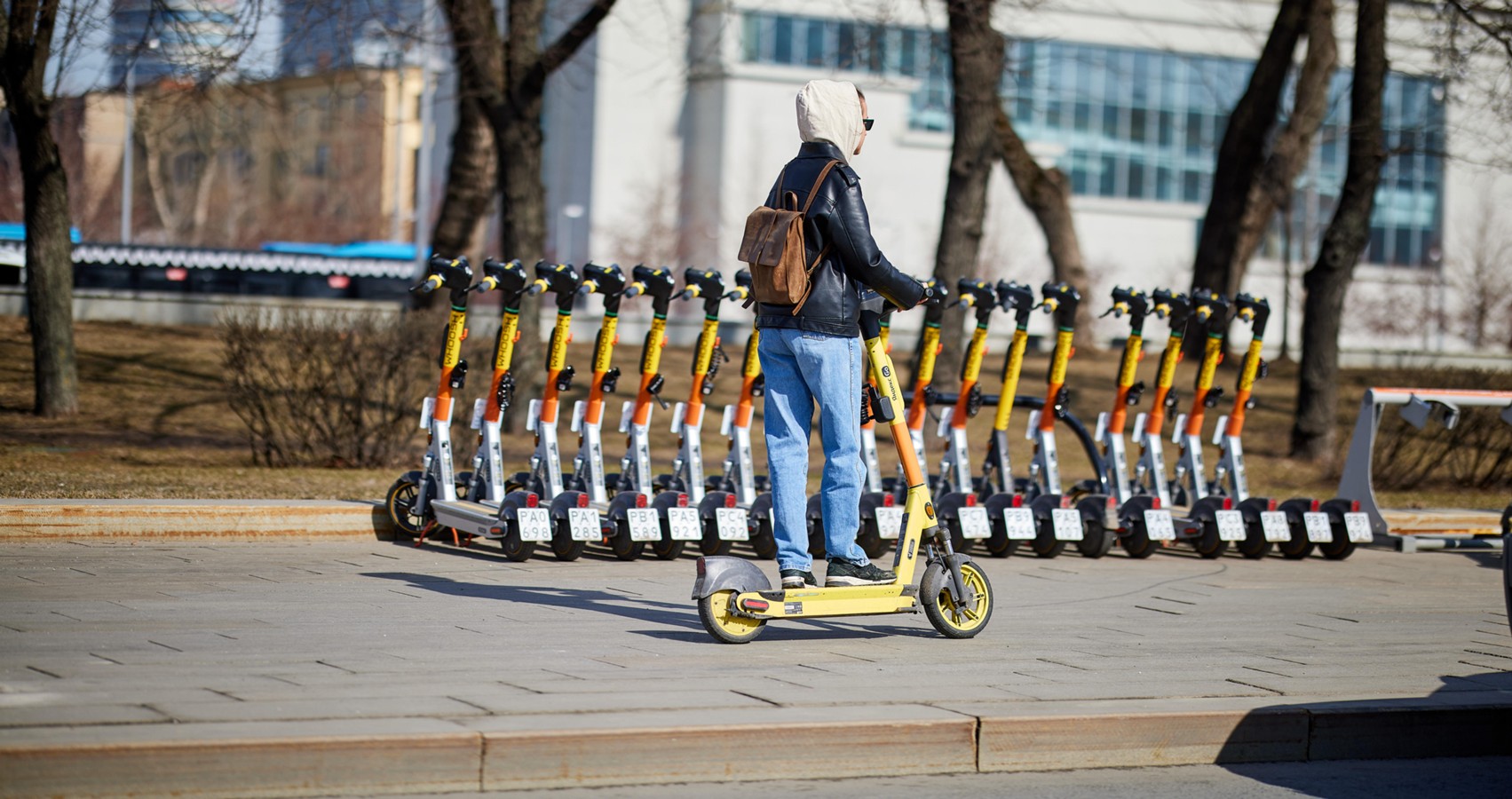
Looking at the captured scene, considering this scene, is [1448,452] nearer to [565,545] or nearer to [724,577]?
[565,545]

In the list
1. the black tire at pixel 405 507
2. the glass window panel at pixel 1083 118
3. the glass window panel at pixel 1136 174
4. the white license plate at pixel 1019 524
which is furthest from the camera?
the glass window panel at pixel 1136 174

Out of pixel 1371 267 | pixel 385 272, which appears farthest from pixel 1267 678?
pixel 1371 267

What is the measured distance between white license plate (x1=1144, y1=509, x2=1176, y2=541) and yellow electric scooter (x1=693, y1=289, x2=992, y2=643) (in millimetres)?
4122

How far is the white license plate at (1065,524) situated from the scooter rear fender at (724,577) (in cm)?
439

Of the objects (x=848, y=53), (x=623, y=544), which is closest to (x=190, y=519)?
(x=623, y=544)

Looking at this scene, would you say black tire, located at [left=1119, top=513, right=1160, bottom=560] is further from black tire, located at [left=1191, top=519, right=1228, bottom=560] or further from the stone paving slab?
the stone paving slab

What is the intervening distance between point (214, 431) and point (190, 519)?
25.9 ft

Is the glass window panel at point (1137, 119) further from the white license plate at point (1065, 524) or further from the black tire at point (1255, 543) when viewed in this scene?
the white license plate at point (1065, 524)

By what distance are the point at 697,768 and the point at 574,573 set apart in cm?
418

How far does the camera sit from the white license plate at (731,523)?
1008cm

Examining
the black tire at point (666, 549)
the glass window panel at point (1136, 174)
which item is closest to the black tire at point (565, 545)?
the black tire at point (666, 549)

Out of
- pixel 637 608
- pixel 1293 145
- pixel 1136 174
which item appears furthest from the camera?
pixel 1136 174

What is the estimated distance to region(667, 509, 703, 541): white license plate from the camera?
9875mm

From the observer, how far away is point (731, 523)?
33.2 ft
